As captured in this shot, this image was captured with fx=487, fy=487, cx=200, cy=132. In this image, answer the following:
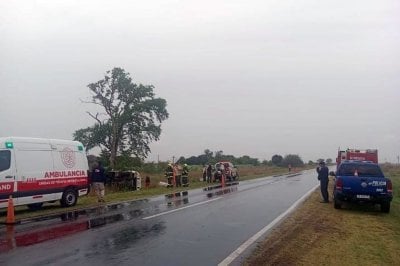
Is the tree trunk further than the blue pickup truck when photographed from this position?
Yes

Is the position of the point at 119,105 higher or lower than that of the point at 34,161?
higher

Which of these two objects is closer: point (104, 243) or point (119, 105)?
point (104, 243)

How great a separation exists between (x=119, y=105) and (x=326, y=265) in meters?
49.0

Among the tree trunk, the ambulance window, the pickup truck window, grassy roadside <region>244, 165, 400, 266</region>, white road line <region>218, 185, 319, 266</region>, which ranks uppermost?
the tree trunk

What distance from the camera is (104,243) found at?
991 centimetres

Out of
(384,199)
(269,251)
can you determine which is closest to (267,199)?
(384,199)

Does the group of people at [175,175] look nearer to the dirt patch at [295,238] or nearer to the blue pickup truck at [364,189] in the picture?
the blue pickup truck at [364,189]

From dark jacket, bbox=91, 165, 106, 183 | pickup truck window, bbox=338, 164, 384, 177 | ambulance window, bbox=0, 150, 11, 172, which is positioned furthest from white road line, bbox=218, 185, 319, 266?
ambulance window, bbox=0, 150, 11, 172

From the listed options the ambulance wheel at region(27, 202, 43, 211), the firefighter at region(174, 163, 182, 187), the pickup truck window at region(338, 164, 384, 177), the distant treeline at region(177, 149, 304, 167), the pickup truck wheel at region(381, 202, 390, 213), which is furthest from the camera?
the distant treeline at region(177, 149, 304, 167)

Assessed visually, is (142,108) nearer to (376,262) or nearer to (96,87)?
(96,87)

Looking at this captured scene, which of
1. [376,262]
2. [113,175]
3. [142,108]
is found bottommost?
[376,262]

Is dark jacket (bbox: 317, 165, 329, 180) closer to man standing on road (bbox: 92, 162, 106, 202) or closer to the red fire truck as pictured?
man standing on road (bbox: 92, 162, 106, 202)

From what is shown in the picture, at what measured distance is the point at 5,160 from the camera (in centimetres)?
1609

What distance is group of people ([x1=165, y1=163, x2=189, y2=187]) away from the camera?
32.7m
